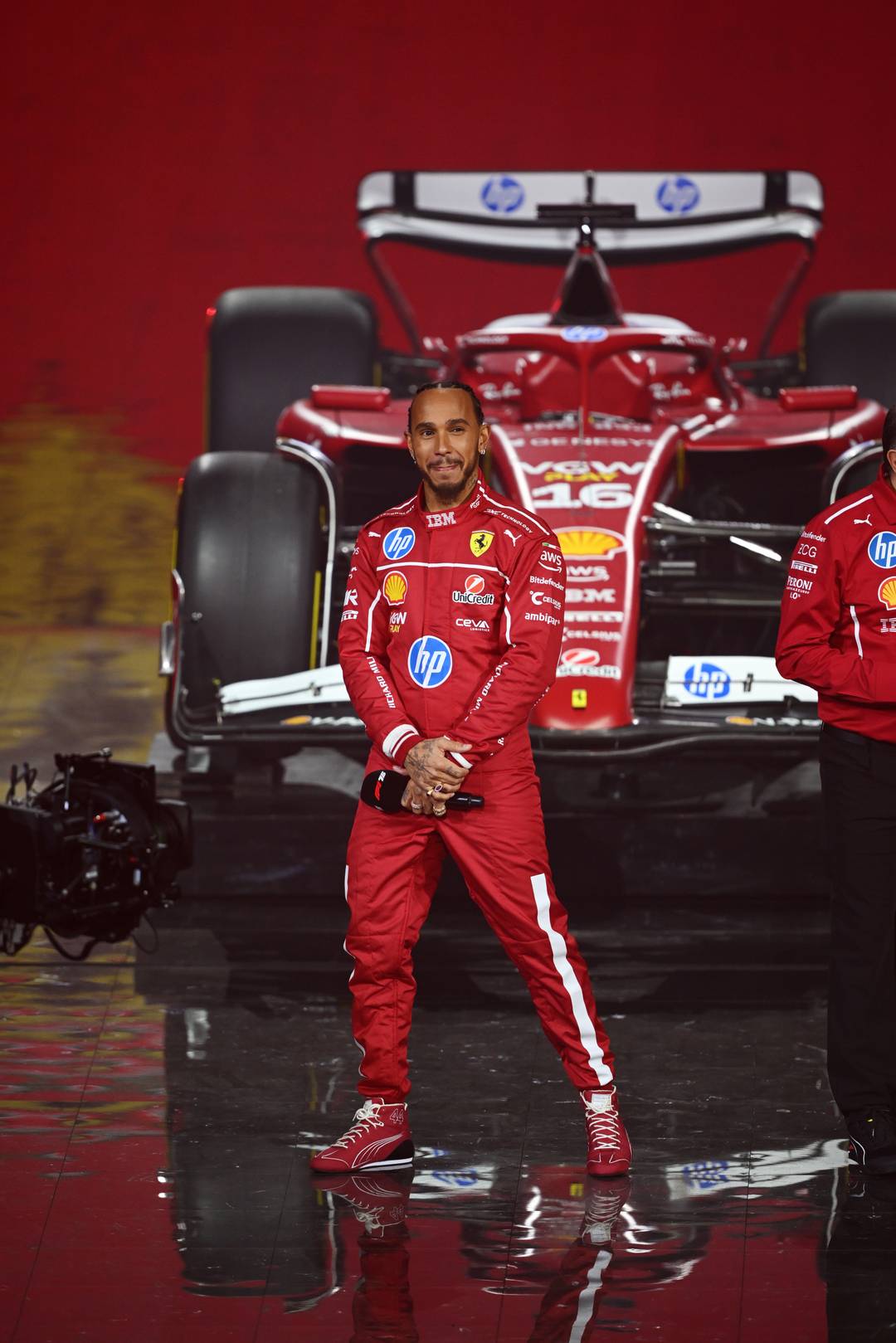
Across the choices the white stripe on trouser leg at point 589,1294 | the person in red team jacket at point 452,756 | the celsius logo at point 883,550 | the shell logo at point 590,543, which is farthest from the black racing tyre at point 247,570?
the white stripe on trouser leg at point 589,1294

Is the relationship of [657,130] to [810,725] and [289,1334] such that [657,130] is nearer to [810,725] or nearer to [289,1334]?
[810,725]

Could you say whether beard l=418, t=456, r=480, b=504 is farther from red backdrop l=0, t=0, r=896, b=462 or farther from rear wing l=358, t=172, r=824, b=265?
red backdrop l=0, t=0, r=896, b=462

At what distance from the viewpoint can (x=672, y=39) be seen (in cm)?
948

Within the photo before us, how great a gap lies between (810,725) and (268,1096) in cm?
188

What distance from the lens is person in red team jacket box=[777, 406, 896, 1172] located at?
→ 387cm

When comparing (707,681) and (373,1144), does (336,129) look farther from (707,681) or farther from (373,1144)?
(373,1144)

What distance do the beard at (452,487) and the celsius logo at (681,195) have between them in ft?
13.1

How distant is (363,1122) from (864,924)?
1.02m

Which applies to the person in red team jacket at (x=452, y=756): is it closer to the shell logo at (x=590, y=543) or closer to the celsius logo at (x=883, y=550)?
the celsius logo at (x=883, y=550)

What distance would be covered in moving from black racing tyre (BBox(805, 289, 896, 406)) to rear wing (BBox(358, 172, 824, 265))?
0.33 m

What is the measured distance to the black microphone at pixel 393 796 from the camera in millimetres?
3822

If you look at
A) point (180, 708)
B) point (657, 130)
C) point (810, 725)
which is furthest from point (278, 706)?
point (657, 130)

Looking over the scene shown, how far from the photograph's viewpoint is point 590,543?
577cm

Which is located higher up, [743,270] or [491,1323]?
[743,270]
